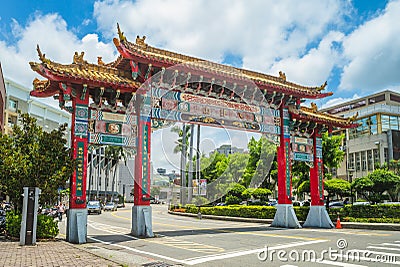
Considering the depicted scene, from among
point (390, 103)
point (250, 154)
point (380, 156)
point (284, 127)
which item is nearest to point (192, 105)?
point (284, 127)

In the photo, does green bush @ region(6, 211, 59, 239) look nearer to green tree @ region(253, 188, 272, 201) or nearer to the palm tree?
green tree @ region(253, 188, 272, 201)

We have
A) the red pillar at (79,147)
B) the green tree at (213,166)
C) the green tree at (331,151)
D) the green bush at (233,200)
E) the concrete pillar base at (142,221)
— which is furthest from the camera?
the green tree at (213,166)

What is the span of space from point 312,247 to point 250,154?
79.7ft

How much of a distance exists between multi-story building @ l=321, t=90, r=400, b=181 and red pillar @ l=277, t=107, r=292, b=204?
31.6 metres

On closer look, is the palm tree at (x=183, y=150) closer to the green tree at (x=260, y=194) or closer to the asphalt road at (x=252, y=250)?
the green tree at (x=260, y=194)

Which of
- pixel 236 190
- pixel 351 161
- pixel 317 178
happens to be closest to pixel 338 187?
pixel 317 178

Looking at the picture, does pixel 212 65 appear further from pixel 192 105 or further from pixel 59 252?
pixel 59 252

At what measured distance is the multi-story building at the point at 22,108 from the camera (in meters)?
50.6

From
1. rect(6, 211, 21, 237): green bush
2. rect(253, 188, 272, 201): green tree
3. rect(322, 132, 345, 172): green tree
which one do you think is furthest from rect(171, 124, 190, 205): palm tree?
rect(6, 211, 21, 237): green bush

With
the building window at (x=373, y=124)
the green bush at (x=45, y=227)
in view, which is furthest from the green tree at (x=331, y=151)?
the building window at (x=373, y=124)

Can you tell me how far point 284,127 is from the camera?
60.8ft

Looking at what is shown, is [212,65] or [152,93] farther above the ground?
[212,65]

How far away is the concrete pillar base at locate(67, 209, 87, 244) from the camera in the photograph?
12.4m

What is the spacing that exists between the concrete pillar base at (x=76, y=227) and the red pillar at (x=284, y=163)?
943 cm
